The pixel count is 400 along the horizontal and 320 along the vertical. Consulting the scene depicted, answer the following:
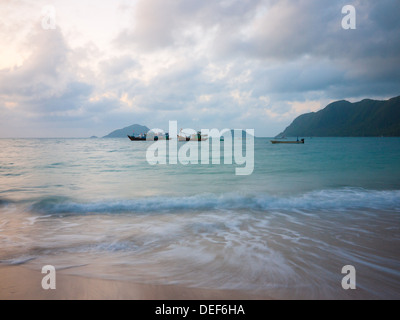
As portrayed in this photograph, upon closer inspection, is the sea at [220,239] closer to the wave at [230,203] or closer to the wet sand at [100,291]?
the wave at [230,203]

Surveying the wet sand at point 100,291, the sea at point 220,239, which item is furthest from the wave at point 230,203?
the wet sand at point 100,291

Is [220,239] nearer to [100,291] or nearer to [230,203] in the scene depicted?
[100,291]

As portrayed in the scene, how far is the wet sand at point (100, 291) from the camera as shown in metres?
3.59

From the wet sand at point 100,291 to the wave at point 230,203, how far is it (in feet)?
17.5

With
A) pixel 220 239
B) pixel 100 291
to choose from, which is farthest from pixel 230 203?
pixel 100 291

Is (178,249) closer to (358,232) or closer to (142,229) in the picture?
(142,229)

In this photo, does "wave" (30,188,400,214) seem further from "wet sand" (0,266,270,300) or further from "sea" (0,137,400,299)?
"wet sand" (0,266,270,300)

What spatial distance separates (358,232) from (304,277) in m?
3.44

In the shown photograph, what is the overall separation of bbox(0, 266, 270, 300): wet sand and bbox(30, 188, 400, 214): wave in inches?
210

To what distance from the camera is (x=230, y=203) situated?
10.6 metres

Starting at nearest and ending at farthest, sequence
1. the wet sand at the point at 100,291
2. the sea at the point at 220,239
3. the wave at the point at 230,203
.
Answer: the wet sand at the point at 100,291, the sea at the point at 220,239, the wave at the point at 230,203

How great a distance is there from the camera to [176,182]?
16328 millimetres
